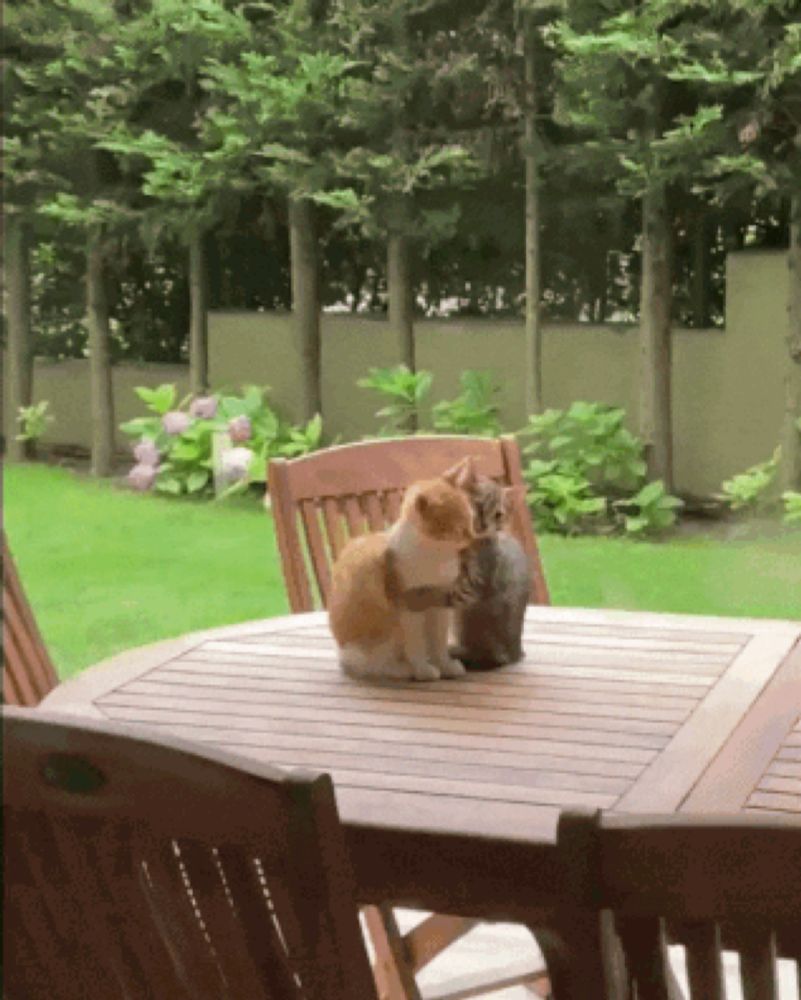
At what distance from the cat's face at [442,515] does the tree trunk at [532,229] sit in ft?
9.45

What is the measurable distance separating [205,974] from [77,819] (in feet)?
0.52

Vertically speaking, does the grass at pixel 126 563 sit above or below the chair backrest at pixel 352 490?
below

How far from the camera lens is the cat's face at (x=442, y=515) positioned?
1.81 m

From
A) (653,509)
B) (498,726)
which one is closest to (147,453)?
(653,509)

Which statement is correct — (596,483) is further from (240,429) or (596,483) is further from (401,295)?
(240,429)

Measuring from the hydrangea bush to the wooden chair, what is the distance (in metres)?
2.48

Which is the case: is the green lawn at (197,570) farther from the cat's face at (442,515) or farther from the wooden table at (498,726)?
the cat's face at (442,515)

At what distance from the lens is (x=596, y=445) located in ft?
15.1

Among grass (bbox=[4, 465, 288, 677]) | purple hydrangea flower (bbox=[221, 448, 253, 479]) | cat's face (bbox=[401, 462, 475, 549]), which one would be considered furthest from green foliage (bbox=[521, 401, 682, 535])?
cat's face (bbox=[401, 462, 475, 549])

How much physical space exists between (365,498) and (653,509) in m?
2.10

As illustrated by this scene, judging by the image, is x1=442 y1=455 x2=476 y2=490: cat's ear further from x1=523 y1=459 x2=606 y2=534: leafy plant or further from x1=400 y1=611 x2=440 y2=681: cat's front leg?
x1=523 y1=459 x2=606 y2=534: leafy plant

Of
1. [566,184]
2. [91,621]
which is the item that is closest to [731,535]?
[566,184]

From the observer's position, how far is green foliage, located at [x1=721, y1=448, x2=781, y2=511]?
4.41 meters

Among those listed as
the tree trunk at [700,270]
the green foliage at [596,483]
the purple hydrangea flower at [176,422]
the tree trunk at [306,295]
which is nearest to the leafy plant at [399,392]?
the tree trunk at [306,295]
